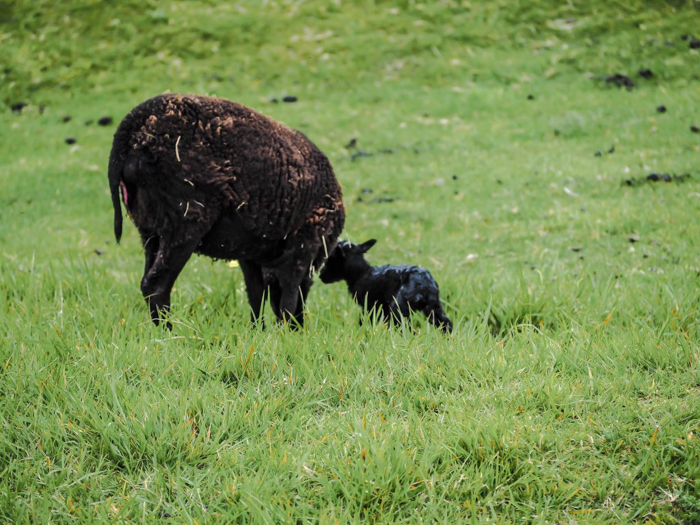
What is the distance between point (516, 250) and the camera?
7.96 metres

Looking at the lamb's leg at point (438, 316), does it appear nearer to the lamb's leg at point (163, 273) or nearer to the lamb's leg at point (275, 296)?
the lamb's leg at point (275, 296)

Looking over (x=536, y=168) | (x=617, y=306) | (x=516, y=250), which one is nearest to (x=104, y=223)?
(x=516, y=250)

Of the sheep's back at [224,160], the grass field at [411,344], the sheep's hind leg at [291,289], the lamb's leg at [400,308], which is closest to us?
the grass field at [411,344]

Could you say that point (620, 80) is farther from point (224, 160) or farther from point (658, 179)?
point (224, 160)

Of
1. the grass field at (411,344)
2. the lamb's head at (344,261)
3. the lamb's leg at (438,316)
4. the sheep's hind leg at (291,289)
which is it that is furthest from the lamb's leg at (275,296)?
the lamb's leg at (438,316)

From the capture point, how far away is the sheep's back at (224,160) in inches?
187

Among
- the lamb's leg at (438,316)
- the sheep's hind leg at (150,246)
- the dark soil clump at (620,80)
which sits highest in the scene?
the sheep's hind leg at (150,246)

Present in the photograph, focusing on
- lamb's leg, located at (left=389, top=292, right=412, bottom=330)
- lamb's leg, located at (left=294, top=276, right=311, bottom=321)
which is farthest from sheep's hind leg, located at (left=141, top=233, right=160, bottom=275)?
lamb's leg, located at (left=389, top=292, right=412, bottom=330)

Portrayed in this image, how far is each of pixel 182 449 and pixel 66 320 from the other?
1958 millimetres

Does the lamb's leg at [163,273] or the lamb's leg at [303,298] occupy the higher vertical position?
the lamb's leg at [163,273]

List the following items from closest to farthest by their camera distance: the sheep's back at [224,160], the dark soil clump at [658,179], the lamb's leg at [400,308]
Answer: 1. the sheep's back at [224,160]
2. the lamb's leg at [400,308]
3. the dark soil clump at [658,179]

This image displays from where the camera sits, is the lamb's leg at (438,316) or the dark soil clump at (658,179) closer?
the lamb's leg at (438,316)

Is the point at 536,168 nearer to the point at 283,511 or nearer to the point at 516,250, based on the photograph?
the point at 516,250

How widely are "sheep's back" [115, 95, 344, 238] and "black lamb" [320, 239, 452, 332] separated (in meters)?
0.84
